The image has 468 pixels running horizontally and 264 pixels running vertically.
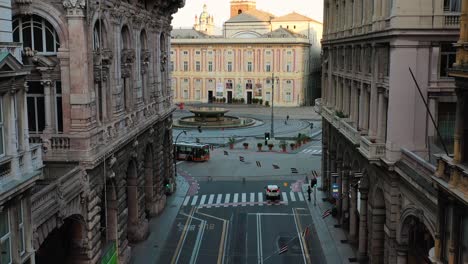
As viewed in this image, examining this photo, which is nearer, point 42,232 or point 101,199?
point 42,232

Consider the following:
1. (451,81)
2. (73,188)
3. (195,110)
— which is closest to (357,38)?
(451,81)

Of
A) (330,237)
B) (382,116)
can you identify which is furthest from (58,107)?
(330,237)

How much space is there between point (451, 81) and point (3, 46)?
22568 millimetres

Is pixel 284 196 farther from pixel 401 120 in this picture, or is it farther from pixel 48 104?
pixel 48 104

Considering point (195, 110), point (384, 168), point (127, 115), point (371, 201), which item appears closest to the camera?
point (384, 168)

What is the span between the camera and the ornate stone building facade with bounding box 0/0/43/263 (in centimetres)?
1831

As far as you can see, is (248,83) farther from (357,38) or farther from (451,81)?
(451,81)

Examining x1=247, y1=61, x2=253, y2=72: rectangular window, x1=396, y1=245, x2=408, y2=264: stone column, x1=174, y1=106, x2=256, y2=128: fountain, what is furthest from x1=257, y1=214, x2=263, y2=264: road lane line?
x1=247, y1=61, x2=253, y2=72: rectangular window

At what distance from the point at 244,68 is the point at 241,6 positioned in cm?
4667

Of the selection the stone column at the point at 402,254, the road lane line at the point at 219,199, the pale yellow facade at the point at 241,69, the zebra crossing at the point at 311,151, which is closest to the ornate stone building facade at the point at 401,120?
the stone column at the point at 402,254

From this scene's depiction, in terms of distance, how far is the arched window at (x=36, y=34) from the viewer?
1183 inches

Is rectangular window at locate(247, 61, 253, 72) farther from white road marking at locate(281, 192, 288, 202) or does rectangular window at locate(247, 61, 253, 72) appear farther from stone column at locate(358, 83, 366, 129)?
stone column at locate(358, 83, 366, 129)

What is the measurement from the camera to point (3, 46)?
1847 centimetres

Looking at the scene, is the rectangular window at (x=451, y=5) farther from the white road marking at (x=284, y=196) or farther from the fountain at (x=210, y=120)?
the fountain at (x=210, y=120)
